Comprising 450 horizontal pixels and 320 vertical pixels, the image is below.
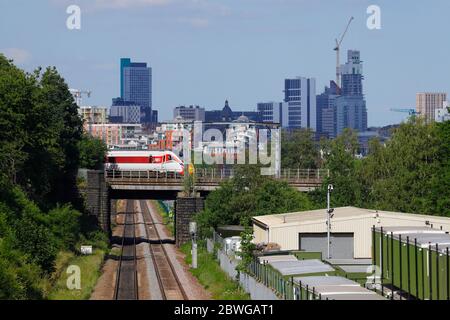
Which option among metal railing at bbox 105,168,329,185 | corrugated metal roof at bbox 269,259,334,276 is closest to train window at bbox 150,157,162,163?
metal railing at bbox 105,168,329,185

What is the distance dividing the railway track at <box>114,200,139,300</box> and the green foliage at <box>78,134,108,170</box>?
659 cm

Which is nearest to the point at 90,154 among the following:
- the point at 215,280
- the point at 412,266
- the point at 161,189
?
the point at 161,189

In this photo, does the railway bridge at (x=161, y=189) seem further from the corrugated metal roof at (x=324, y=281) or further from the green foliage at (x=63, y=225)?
the corrugated metal roof at (x=324, y=281)

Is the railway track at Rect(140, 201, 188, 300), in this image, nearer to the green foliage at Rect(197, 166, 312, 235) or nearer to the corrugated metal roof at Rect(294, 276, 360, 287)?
the green foliage at Rect(197, 166, 312, 235)

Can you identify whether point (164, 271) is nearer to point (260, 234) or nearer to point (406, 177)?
point (260, 234)

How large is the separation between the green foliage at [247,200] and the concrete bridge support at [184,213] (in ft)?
22.1

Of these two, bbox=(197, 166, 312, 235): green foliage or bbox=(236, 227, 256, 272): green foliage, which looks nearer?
bbox=(236, 227, 256, 272): green foliage

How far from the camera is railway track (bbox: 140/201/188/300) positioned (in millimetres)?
48716

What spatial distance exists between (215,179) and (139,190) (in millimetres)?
6144

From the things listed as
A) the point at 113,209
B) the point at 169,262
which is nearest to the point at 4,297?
the point at 169,262

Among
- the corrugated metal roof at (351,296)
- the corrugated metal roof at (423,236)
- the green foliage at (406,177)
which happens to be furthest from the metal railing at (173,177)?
the corrugated metal roof at (351,296)

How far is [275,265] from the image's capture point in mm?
38781

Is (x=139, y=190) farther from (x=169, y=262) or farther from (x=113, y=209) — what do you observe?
(x=113, y=209)

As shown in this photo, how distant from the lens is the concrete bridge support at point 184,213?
81.4 metres
